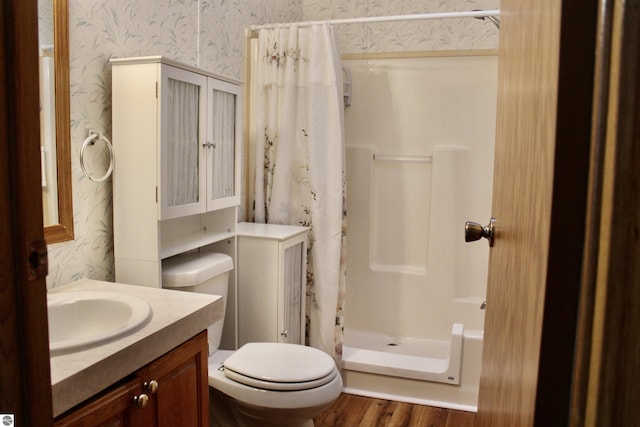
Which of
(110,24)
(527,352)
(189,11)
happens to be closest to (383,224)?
(189,11)

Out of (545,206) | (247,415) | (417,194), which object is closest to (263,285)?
(247,415)

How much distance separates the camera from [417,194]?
10.4 feet

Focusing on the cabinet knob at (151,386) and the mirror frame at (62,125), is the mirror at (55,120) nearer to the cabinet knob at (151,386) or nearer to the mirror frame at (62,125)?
the mirror frame at (62,125)

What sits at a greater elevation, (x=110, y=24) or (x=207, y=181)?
(x=110, y=24)

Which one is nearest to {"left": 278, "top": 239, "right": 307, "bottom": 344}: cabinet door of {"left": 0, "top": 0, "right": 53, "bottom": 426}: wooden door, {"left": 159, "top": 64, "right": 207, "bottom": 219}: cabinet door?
{"left": 159, "top": 64, "right": 207, "bottom": 219}: cabinet door

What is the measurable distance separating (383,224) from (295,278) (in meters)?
0.97

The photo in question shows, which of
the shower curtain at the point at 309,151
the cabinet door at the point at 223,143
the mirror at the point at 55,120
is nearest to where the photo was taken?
the mirror at the point at 55,120

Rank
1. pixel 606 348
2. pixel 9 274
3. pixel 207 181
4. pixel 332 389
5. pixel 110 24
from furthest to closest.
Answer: pixel 207 181 < pixel 332 389 < pixel 110 24 < pixel 9 274 < pixel 606 348

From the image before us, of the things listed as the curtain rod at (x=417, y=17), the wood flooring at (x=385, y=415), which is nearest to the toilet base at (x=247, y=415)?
the wood flooring at (x=385, y=415)

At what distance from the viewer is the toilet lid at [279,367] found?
5.83 feet

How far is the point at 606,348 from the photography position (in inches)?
14.9

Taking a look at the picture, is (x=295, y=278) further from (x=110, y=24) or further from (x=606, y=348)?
(x=606, y=348)

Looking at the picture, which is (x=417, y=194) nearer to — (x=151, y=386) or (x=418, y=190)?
(x=418, y=190)

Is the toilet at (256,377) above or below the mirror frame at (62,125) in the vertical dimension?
below
